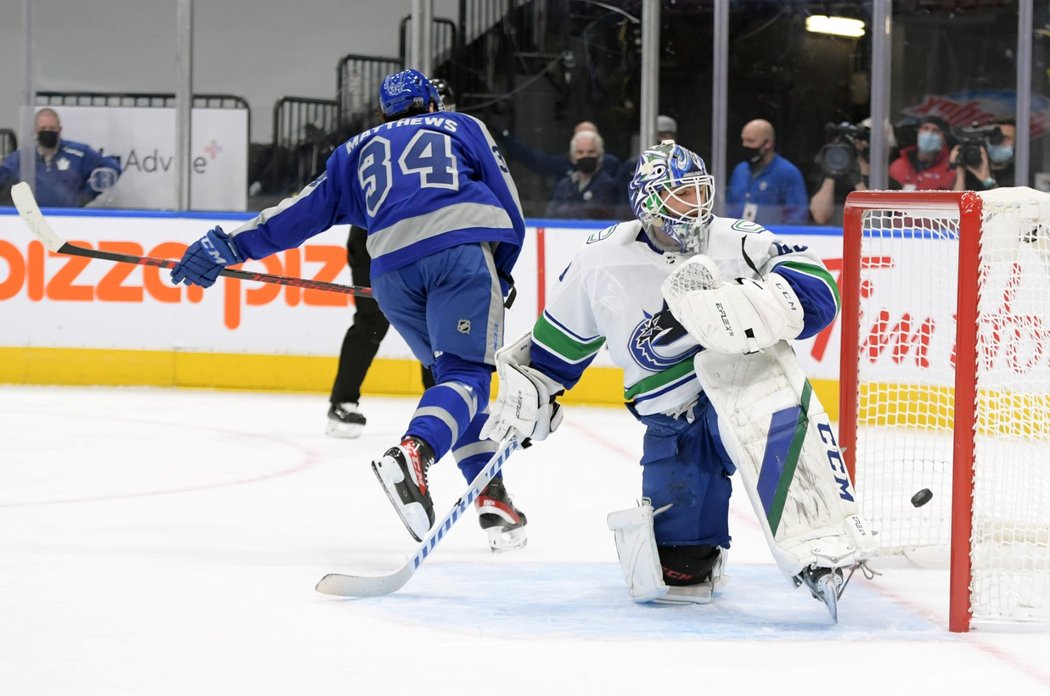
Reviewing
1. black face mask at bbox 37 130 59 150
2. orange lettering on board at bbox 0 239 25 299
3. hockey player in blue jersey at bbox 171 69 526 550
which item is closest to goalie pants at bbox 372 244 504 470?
hockey player in blue jersey at bbox 171 69 526 550

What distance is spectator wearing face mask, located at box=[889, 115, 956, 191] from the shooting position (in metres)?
6.07

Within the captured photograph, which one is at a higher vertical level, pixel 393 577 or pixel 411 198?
Answer: pixel 411 198

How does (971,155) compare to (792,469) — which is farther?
(971,155)

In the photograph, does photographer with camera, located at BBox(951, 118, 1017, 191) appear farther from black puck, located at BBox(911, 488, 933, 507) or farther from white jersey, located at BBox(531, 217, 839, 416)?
white jersey, located at BBox(531, 217, 839, 416)

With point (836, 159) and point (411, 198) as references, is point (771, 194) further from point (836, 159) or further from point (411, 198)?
point (411, 198)

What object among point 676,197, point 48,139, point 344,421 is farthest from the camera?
point 48,139

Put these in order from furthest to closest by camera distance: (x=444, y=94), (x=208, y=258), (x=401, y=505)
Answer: (x=444, y=94), (x=208, y=258), (x=401, y=505)

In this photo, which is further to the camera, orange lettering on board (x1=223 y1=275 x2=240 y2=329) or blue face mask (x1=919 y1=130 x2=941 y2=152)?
orange lettering on board (x1=223 y1=275 x2=240 y2=329)

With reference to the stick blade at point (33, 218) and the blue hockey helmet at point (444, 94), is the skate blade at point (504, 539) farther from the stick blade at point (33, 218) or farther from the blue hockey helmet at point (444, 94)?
the stick blade at point (33, 218)

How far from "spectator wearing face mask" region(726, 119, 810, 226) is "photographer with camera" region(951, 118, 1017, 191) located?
60 cm

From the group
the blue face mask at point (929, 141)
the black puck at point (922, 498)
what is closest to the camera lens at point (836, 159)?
the blue face mask at point (929, 141)

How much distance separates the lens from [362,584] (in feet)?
8.85

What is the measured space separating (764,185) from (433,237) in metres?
3.24

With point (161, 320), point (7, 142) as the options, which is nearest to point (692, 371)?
point (161, 320)
